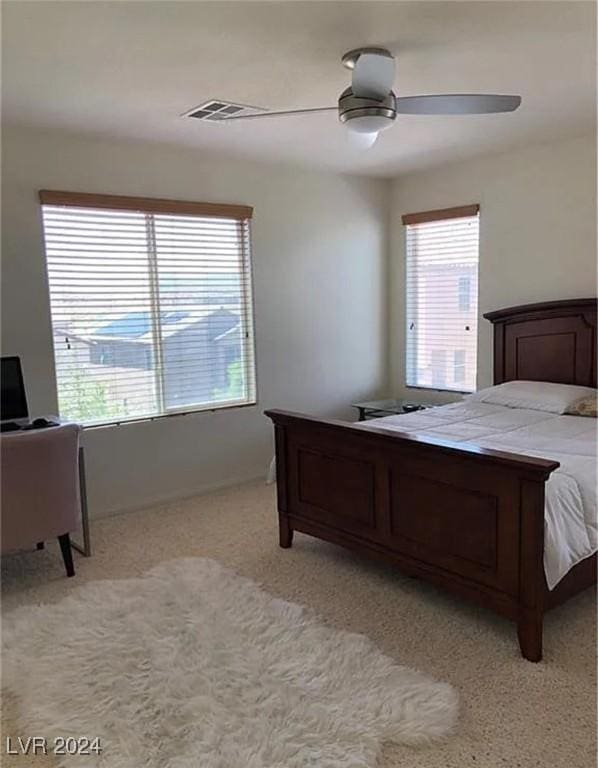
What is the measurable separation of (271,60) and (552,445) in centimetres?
225

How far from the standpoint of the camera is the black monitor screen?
137 inches

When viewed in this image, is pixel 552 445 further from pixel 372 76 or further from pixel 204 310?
pixel 204 310

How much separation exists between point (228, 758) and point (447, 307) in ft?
13.3

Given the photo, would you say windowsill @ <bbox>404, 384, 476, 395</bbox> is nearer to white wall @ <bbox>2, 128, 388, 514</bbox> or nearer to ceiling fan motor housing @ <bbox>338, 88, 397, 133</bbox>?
white wall @ <bbox>2, 128, 388, 514</bbox>

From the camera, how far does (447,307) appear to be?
524cm

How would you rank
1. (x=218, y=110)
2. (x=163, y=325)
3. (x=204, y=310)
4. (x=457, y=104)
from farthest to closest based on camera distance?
1. (x=204, y=310)
2. (x=163, y=325)
3. (x=218, y=110)
4. (x=457, y=104)

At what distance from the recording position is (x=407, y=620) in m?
2.77

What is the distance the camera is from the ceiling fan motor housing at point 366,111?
100 inches

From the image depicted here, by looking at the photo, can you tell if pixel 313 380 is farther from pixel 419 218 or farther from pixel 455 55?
pixel 455 55

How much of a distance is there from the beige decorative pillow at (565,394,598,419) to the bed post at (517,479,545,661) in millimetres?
1702

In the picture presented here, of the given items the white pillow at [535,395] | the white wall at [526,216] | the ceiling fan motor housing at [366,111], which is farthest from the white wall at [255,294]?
the ceiling fan motor housing at [366,111]

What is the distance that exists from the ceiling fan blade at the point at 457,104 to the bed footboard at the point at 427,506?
1.46 metres

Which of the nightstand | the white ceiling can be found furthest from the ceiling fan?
the nightstand

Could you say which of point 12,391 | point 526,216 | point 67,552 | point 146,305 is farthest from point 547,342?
point 12,391
